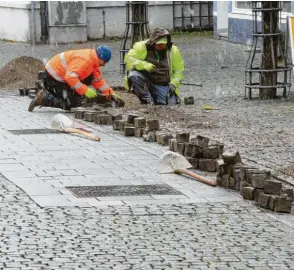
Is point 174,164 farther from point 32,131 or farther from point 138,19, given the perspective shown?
point 138,19

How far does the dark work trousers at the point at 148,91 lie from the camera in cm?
1852

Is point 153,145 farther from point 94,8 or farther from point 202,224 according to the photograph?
point 94,8

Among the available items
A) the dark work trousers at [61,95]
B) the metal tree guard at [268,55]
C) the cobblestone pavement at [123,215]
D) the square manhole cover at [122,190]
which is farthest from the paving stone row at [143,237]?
the metal tree guard at [268,55]

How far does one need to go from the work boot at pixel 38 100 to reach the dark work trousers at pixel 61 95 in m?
0.07

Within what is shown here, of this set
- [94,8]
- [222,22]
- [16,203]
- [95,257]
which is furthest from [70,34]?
[95,257]

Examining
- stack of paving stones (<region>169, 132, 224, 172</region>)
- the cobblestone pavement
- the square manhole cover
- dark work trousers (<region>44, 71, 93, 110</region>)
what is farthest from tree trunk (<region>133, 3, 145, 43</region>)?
the square manhole cover

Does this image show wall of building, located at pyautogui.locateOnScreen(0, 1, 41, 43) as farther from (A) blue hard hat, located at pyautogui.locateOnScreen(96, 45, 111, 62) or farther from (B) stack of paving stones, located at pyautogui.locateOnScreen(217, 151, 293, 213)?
(B) stack of paving stones, located at pyautogui.locateOnScreen(217, 151, 293, 213)

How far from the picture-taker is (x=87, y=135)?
1464 cm

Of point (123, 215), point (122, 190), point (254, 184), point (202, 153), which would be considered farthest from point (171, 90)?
point (123, 215)

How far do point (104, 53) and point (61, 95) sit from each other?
1048 millimetres

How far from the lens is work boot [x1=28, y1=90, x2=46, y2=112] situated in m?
17.8

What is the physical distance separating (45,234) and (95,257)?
86cm

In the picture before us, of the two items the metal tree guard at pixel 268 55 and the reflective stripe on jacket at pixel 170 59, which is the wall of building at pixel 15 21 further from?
the reflective stripe on jacket at pixel 170 59

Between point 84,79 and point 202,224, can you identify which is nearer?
point 202,224
